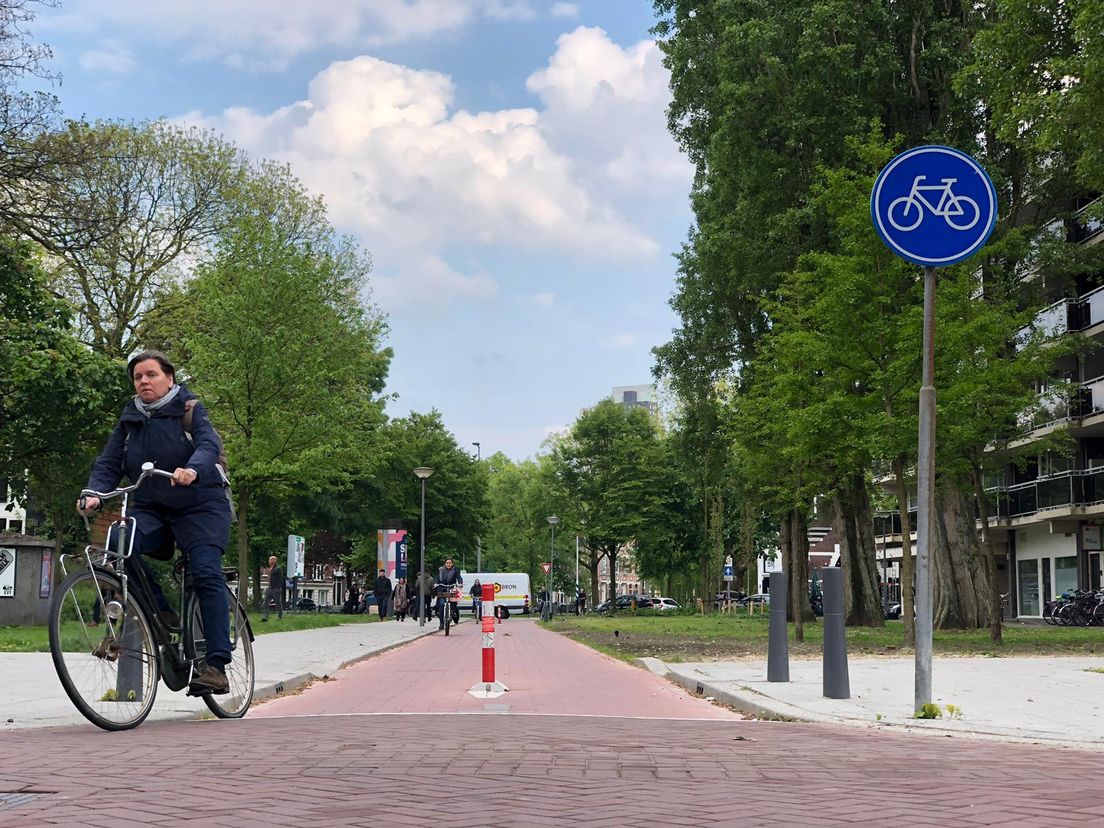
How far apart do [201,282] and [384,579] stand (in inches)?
620

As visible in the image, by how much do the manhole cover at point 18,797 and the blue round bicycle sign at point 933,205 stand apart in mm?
6715

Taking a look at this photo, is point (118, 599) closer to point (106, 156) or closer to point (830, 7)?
point (106, 156)

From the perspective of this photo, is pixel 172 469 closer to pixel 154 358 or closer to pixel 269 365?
pixel 154 358

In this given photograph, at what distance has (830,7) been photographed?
90.4 ft

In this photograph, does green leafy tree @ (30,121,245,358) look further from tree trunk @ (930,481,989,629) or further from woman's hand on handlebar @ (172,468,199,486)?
woman's hand on handlebar @ (172,468,199,486)

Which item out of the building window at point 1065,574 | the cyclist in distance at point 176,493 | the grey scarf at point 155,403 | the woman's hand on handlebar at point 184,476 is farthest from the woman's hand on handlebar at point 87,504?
the building window at point 1065,574

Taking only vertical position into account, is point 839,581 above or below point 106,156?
below

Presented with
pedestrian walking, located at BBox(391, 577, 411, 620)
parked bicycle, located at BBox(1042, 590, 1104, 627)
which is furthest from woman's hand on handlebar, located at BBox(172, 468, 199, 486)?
parked bicycle, located at BBox(1042, 590, 1104, 627)

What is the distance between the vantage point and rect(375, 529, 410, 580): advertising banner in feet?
139

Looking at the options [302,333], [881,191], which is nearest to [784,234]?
[302,333]

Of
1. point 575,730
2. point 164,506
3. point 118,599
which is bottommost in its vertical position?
point 575,730

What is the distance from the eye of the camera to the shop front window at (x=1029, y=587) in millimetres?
52875

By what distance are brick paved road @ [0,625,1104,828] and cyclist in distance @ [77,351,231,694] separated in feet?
2.22

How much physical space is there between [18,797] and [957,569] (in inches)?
1081
